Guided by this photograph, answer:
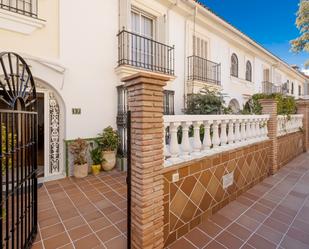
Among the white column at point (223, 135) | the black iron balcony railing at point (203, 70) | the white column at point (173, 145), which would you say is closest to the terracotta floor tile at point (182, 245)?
the white column at point (173, 145)

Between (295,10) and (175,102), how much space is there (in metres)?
8.88

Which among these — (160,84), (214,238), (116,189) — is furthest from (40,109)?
(214,238)

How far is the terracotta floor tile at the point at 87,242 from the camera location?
2.70 meters

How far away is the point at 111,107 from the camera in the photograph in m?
6.54

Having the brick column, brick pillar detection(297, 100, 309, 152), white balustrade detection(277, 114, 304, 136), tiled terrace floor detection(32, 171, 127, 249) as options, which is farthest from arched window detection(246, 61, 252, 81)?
tiled terrace floor detection(32, 171, 127, 249)

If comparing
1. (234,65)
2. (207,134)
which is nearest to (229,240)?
(207,134)

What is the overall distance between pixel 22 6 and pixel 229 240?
265 inches

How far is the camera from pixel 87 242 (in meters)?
2.78

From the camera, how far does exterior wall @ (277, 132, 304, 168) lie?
6516 mm

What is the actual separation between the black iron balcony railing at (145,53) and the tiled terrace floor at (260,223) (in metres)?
5.32

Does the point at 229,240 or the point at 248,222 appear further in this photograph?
the point at 248,222

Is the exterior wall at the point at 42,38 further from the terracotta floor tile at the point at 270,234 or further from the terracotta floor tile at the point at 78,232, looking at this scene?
the terracotta floor tile at the point at 270,234

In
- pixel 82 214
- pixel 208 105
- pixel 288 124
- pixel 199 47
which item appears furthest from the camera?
pixel 199 47

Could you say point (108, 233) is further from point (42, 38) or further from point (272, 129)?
point (272, 129)
